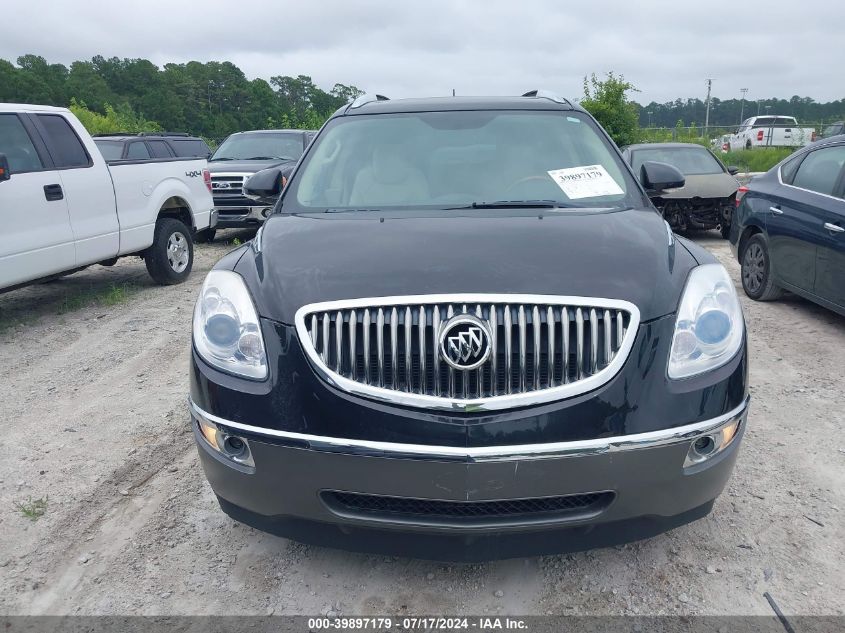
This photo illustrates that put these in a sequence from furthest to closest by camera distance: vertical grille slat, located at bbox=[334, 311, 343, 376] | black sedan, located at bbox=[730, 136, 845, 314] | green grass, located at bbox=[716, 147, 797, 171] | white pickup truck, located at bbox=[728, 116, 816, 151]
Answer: white pickup truck, located at bbox=[728, 116, 816, 151], green grass, located at bbox=[716, 147, 797, 171], black sedan, located at bbox=[730, 136, 845, 314], vertical grille slat, located at bbox=[334, 311, 343, 376]

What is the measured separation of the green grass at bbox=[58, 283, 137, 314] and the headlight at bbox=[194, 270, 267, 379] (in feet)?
17.0

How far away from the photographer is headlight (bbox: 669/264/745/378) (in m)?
2.24

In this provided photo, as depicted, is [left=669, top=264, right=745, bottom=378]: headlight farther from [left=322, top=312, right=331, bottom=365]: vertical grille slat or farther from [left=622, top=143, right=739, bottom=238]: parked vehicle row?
[left=622, top=143, right=739, bottom=238]: parked vehicle row

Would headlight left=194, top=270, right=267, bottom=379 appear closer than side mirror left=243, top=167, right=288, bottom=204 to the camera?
Yes

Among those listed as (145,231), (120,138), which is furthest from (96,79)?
(145,231)

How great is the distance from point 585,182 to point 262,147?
31.8ft

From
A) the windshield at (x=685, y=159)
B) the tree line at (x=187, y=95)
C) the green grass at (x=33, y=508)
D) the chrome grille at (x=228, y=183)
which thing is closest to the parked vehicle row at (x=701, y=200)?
the windshield at (x=685, y=159)

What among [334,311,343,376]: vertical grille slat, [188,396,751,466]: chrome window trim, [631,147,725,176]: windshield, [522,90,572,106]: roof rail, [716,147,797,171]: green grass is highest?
[522,90,572,106]: roof rail

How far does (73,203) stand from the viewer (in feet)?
20.5

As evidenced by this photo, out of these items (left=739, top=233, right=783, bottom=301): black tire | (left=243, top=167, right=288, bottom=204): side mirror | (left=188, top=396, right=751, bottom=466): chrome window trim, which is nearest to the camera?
(left=188, top=396, right=751, bottom=466): chrome window trim

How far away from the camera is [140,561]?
2701mm

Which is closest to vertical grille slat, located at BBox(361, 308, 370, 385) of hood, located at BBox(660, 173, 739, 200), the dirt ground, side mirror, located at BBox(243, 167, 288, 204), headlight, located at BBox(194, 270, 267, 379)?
headlight, located at BBox(194, 270, 267, 379)

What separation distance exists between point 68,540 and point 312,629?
1.25 metres

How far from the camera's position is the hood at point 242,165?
10.8m
